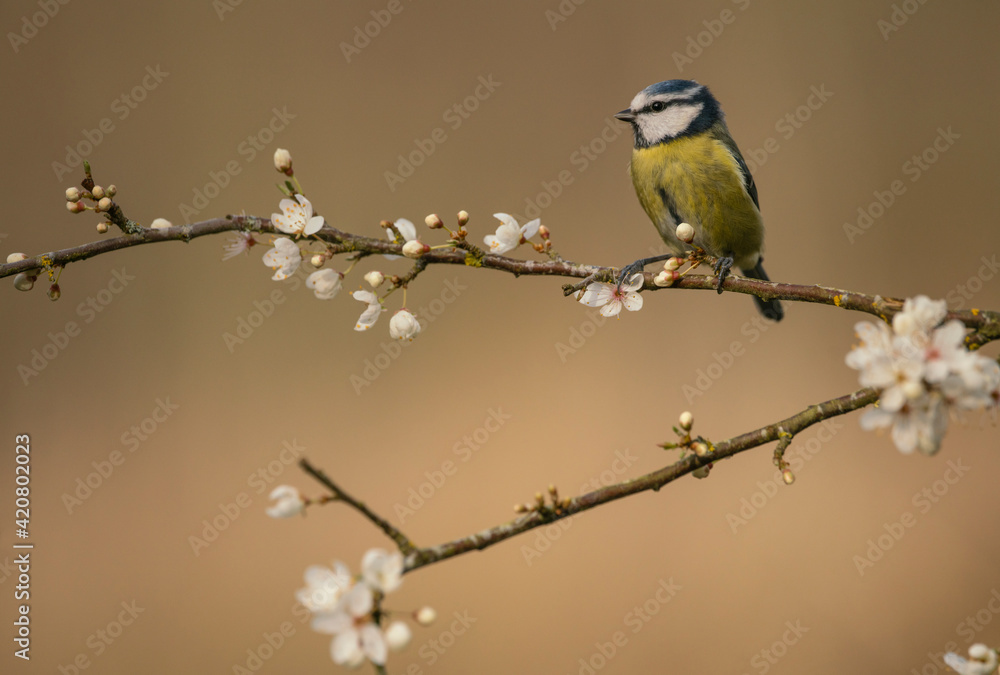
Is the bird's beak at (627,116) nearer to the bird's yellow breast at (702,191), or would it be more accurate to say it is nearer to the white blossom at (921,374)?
the bird's yellow breast at (702,191)

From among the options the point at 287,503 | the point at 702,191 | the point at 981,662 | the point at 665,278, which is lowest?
the point at 981,662

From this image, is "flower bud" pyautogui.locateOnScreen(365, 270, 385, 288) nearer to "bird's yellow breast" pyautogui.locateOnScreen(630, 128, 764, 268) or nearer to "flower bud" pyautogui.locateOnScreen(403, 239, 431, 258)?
"flower bud" pyautogui.locateOnScreen(403, 239, 431, 258)

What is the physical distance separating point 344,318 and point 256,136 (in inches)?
30.6

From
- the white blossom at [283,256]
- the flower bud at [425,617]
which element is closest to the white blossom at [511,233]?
the white blossom at [283,256]

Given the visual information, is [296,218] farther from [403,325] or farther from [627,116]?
[627,116]

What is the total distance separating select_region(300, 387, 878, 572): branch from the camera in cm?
55

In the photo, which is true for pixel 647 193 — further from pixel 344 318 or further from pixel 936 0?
pixel 936 0

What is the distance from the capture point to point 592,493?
2.06 ft

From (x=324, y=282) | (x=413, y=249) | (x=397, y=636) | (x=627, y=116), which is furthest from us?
(x=627, y=116)

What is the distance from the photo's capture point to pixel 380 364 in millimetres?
2648

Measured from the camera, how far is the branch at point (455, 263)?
75cm

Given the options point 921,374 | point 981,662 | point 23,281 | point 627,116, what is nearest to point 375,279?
point 23,281

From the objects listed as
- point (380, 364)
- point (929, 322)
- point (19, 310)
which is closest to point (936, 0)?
point (380, 364)

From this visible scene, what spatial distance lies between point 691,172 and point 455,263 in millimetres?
819
